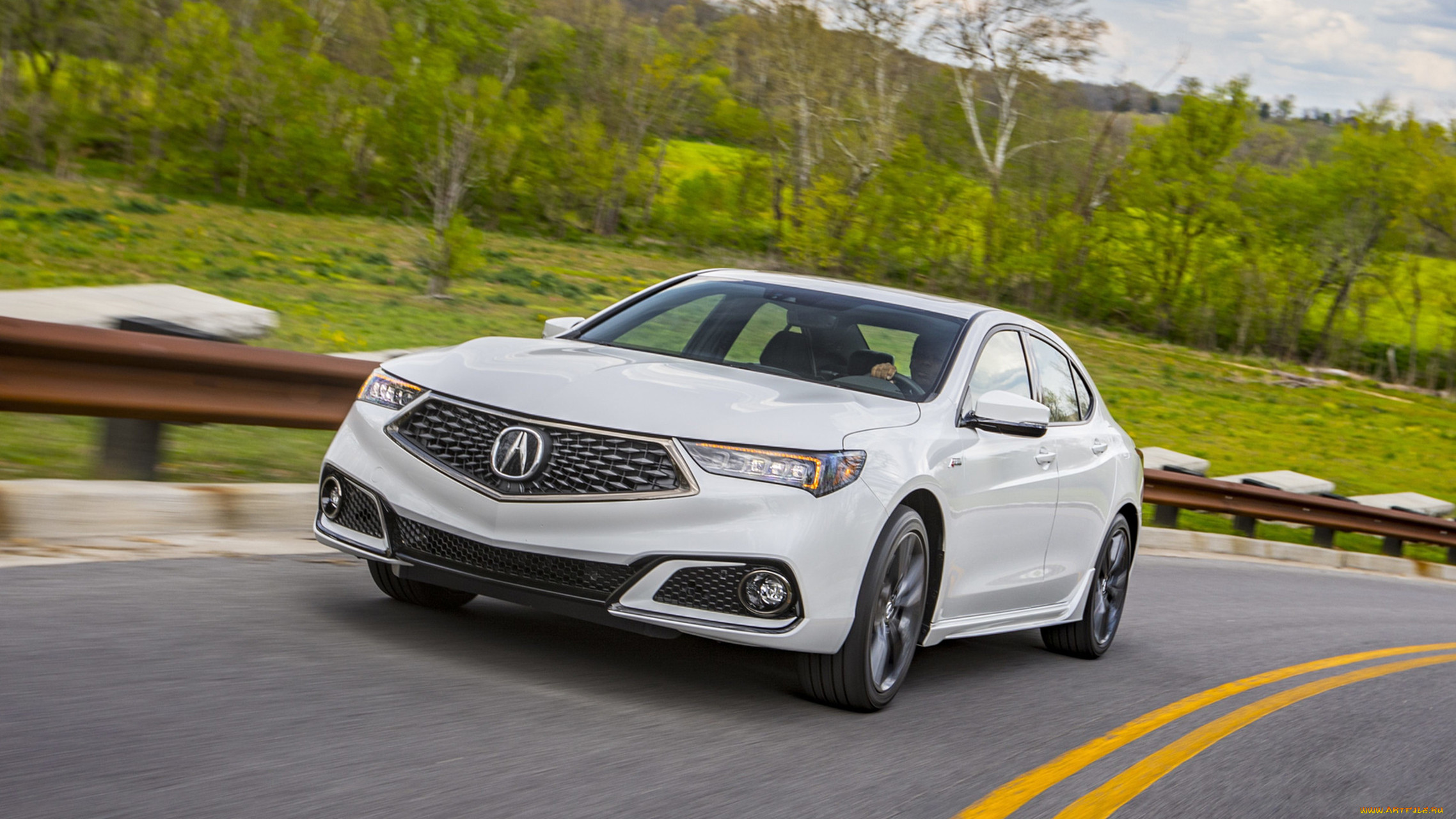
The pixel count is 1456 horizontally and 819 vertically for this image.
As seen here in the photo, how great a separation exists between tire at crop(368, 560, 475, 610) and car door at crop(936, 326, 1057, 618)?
1.92 meters

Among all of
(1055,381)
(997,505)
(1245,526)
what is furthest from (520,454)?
(1245,526)

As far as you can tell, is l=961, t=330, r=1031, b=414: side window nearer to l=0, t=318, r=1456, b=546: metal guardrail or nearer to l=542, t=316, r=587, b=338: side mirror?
l=542, t=316, r=587, b=338: side mirror

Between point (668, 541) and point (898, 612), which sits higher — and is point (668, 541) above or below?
above

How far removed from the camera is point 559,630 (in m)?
5.91

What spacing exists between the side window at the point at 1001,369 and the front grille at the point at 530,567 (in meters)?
1.79

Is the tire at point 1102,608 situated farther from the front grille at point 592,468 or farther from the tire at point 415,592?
the front grille at point 592,468

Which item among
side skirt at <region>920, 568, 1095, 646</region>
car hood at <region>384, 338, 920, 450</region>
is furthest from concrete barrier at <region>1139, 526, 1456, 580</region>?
car hood at <region>384, 338, 920, 450</region>

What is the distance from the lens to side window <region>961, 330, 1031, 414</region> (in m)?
6.05

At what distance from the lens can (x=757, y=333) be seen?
20.6ft

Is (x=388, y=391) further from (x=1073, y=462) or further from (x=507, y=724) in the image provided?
(x=1073, y=462)

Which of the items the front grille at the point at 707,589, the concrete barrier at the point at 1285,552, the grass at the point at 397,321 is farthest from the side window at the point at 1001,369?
the concrete barrier at the point at 1285,552

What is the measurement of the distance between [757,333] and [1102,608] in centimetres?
278

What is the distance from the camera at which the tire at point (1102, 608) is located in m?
7.61

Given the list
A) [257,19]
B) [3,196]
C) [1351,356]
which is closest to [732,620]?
[3,196]
